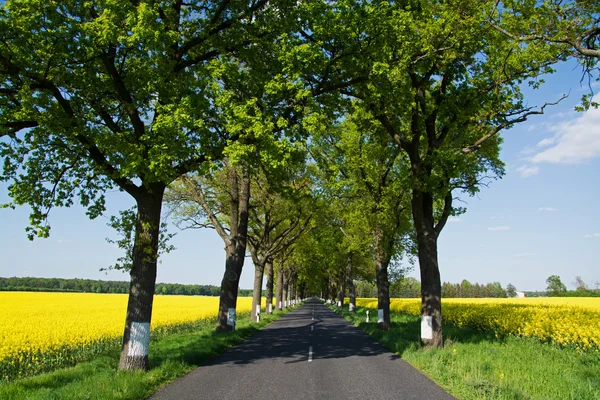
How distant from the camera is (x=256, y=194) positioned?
92.7 feet

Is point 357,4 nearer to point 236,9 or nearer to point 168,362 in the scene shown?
point 236,9

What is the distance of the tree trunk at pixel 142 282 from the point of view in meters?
10.3

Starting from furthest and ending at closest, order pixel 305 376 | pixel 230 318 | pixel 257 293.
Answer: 1. pixel 257 293
2. pixel 230 318
3. pixel 305 376

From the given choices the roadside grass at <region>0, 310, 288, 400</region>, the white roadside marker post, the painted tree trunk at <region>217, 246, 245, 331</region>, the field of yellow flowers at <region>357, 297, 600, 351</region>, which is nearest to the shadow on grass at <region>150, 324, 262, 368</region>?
the roadside grass at <region>0, 310, 288, 400</region>

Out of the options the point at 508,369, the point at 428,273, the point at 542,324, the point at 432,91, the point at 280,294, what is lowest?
the point at 280,294

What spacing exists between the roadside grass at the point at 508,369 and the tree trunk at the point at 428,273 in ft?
1.68

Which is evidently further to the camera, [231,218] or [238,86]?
[231,218]

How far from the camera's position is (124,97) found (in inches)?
422

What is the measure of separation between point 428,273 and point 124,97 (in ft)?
35.6

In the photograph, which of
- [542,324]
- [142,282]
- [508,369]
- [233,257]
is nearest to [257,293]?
[233,257]

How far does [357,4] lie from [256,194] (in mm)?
17834

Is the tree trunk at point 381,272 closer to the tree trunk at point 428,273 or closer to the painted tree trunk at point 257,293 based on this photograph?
the tree trunk at point 428,273

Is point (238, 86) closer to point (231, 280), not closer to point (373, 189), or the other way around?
point (231, 280)

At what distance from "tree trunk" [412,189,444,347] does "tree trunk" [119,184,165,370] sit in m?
8.67
